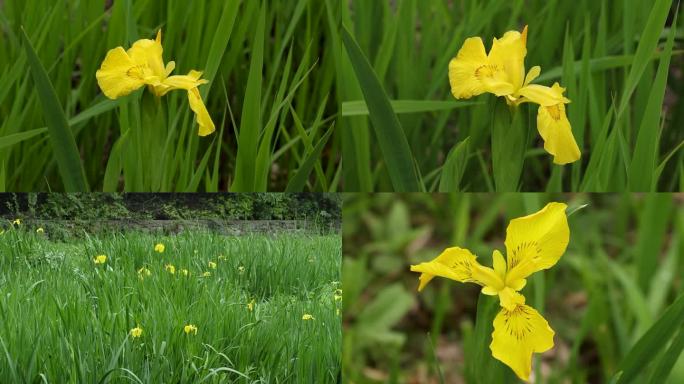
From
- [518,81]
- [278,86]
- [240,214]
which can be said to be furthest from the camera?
[278,86]

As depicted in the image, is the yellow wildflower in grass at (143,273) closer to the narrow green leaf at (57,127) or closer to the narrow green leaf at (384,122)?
the narrow green leaf at (57,127)

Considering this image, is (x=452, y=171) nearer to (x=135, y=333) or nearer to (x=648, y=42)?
(x=648, y=42)

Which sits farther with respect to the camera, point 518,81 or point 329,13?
point 329,13

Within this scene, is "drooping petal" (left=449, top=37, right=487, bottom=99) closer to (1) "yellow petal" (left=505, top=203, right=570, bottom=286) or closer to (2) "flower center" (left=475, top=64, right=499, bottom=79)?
(2) "flower center" (left=475, top=64, right=499, bottom=79)

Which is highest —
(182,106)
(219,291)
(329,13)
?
(329,13)

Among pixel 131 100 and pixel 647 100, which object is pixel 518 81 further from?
pixel 131 100

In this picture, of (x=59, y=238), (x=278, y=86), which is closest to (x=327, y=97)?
(x=278, y=86)
